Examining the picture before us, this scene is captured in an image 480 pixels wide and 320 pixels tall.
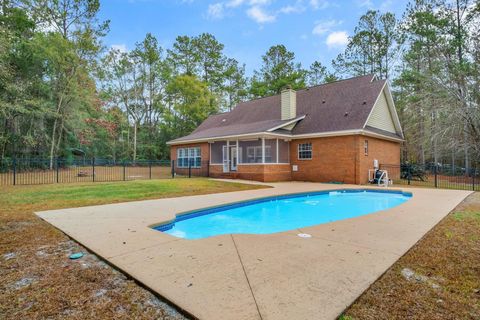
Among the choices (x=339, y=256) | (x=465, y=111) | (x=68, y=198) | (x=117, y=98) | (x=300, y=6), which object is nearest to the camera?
(x=339, y=256)

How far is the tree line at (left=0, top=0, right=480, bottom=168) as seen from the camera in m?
14.5

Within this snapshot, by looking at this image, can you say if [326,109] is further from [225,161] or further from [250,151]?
[225,161]

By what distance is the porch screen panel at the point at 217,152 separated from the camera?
17578 mm

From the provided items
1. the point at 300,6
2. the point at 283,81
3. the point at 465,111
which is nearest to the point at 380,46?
the point at 283,81

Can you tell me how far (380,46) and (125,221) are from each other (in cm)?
2738

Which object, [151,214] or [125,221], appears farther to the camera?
[151,214]

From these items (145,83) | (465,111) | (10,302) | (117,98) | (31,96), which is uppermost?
(145,83)

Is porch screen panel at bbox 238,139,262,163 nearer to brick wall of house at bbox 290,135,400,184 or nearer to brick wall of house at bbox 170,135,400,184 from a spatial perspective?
brick wall of house at bbox 170,135,400,184

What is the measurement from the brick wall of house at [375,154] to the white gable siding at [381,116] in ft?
3.08

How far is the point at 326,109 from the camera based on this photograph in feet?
52.9

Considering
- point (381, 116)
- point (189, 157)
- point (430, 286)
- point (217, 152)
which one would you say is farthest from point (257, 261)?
point (189, 157)

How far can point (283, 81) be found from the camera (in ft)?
100

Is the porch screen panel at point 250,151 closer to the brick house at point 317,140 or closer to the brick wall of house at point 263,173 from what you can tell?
the brick house at point 317,140

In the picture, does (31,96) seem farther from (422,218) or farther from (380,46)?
(380,46)
